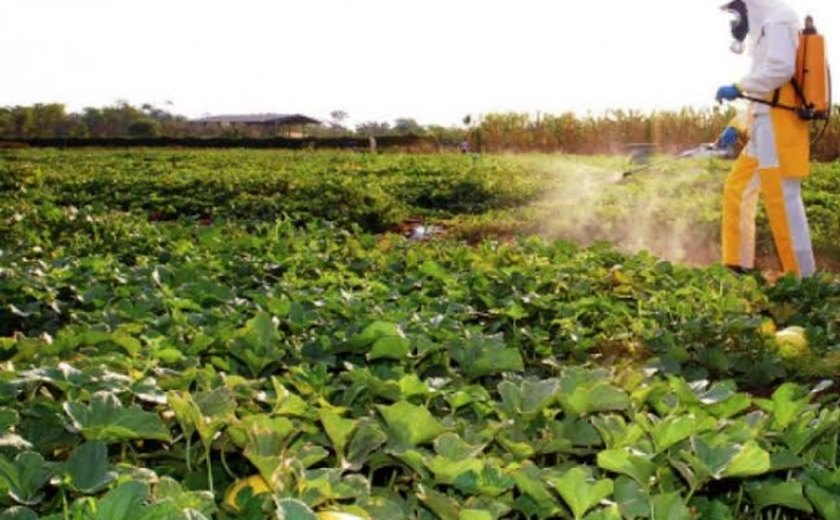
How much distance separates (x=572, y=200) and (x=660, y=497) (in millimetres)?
9287

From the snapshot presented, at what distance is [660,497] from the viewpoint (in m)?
1.67

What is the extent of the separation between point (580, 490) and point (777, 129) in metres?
4.93

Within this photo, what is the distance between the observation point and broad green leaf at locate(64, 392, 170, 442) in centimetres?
170

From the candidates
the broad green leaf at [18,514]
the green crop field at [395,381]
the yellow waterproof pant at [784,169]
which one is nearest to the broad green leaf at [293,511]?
the green crop field at [395,381]

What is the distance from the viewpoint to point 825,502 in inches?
69.7

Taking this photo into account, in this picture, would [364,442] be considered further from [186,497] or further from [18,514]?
[18,514]

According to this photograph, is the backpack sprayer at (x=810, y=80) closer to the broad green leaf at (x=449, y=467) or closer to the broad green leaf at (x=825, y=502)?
the broad green leaf at (x=825, y=502)

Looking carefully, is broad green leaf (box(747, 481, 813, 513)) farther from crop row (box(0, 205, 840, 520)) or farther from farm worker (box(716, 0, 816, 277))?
farm worker (box(716, 0, 816, 277))

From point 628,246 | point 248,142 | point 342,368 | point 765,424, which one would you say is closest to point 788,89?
point 628,246

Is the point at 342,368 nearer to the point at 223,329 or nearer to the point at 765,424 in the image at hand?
the point at 223,329

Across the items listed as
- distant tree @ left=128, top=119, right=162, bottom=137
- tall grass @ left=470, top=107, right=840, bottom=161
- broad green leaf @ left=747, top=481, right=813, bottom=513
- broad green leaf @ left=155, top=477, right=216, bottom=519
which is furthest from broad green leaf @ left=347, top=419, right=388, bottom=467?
distant tree @ left=128, top=119, right=162, bottom=137

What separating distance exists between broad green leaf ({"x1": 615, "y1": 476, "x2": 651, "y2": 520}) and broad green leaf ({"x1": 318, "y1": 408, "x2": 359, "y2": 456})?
46 centimetres

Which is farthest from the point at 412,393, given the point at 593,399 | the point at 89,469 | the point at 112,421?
the point at 89,469

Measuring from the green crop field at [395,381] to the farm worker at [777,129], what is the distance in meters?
1.26
